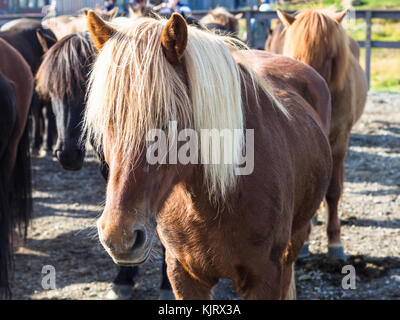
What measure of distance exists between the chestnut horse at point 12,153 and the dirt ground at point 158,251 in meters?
0.45

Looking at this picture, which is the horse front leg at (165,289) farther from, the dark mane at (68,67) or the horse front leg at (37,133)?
the horse front leg at (37,133)

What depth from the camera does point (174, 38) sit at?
1533mm

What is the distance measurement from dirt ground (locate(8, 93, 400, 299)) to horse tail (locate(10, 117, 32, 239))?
17.6 inches

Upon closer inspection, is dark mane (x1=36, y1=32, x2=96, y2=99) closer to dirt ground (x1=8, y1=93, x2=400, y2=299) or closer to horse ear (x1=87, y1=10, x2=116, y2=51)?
dirt ground (x1=8, y1=93, x2=400, y2=299)

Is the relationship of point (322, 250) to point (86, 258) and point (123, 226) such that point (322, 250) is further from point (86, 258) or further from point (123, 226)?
point (123, 226)

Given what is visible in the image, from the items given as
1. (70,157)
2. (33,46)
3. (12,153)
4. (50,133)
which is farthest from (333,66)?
(50,133)

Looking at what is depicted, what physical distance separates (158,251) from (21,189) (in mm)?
1852

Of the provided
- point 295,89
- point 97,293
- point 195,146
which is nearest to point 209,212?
point 195,146

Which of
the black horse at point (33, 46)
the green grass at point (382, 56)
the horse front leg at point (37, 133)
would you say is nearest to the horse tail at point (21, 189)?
the black horse at point (33, 46)

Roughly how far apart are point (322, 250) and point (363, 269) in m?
0.50

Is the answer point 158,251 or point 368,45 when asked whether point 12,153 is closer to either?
point 158,251

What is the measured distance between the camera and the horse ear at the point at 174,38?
1.51 m

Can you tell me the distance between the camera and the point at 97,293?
3.55 metres

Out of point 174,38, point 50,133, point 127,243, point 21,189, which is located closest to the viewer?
point 127,243
